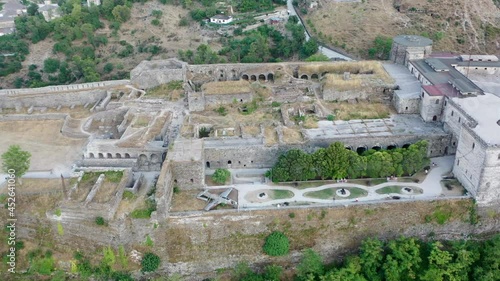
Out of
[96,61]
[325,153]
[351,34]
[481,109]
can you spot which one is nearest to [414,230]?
[325,153]

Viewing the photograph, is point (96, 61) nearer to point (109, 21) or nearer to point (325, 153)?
point (109, 21)

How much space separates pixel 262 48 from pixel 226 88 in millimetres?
23186

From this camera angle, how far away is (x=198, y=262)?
36500mm

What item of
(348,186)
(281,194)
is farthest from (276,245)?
(348,186)

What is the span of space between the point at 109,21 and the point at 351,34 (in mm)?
41887

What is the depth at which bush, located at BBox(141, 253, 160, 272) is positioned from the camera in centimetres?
3553

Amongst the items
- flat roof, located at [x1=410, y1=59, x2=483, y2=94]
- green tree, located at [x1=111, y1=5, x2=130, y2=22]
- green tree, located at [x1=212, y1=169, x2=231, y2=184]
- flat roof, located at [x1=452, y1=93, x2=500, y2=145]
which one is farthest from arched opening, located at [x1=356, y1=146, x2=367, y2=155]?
green tree, located at [x1=111, y1=5, x2=130, y2=22]

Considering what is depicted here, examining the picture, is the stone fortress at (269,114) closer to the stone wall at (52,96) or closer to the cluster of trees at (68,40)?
the stone wall at (52,96)

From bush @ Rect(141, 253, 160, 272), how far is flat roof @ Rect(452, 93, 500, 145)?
2677 cm

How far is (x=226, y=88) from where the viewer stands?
49688 mm

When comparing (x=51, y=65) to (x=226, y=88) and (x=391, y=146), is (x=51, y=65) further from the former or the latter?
(x=391, y=146)

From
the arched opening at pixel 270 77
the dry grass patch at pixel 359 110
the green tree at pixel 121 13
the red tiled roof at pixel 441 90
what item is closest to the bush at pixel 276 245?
the dry grass patch at pixel 359 110

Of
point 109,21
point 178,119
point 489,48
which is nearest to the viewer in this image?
point 178,119

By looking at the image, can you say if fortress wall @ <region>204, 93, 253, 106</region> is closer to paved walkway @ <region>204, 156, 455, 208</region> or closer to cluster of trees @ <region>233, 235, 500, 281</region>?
paved walkway @ <region>204, 156, 455, 208</region>
